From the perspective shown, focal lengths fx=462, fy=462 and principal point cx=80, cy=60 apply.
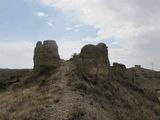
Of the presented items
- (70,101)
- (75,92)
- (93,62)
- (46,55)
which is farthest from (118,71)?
(70,101)

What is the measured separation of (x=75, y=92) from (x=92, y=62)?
138 inches

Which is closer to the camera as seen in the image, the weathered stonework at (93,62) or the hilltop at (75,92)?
the hilltop at (75,92)

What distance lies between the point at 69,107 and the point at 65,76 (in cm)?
388

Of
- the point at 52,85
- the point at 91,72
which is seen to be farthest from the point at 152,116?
the point at 52,85

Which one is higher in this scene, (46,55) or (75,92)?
(46,55)

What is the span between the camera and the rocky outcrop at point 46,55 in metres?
27.9

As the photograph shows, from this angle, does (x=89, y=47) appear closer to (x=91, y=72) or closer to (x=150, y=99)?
(x=91, y=72)

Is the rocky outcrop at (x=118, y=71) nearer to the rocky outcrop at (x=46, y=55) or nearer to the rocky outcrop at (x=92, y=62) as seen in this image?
the rocky outcrop at (x=92, y=62)

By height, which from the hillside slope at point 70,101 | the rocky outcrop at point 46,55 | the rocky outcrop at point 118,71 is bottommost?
the hillside slope at point 70,101

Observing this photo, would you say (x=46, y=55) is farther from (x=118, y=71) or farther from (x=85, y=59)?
(x=118, y=71)

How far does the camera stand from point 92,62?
27.5 m

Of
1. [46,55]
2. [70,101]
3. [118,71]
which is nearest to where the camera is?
[70,101]

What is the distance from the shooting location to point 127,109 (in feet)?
87.9

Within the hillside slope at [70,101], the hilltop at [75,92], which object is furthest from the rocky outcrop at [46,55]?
the hillside slope at [70,101]
